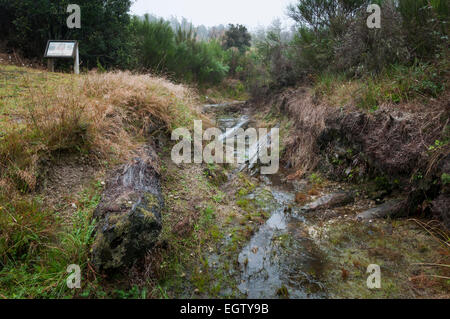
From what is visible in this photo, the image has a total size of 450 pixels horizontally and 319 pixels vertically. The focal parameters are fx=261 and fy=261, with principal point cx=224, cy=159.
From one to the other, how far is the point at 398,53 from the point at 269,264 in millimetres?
4083

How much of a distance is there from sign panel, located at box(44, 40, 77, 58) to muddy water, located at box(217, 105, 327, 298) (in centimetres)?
606

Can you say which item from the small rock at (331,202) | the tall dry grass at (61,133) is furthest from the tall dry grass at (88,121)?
the small rock at (331,202)

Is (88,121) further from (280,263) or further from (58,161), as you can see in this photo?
(280,263)

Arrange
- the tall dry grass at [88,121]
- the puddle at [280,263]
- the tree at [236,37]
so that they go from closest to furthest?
the puddle at [280,263], the tall dry grass at [88,121], the tree at [236,37]

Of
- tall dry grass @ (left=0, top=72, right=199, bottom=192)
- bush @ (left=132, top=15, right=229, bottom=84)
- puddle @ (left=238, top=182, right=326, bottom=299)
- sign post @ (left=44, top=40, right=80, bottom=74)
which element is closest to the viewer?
puddle @ (left=238, top=182, right=326, bottom=299)

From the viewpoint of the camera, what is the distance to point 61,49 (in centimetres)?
648

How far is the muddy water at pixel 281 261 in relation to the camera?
2232 mm

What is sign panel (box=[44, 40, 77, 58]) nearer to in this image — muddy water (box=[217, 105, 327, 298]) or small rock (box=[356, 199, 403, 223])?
muddy water (box=[217, 105, 327, 298])

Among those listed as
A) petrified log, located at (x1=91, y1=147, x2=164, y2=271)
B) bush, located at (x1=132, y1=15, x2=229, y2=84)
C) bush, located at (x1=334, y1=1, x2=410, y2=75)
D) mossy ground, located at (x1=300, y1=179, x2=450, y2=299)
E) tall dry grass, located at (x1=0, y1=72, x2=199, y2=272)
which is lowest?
mossy ground, located at (x1=300, y1=179, x2=450, y2=299)

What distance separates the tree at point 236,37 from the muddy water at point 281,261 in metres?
18.2

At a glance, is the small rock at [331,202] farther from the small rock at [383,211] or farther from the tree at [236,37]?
the tree at [236,37]

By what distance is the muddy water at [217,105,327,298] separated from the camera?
87.9 inches

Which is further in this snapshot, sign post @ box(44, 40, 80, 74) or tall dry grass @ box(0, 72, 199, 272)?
sign post @ box(44, 40, 80, 74)

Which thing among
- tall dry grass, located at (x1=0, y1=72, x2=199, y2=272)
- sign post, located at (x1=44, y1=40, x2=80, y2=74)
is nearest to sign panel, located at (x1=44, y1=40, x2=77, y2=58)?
sign post, located at (x1=44, y1=40, x2=80, y2=74)
